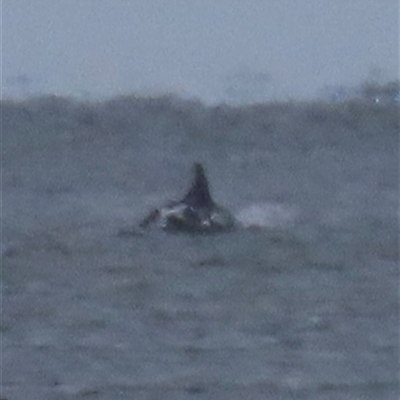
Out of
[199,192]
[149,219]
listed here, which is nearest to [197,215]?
[199,192]

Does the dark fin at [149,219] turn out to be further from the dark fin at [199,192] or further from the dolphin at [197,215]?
the dark fin at [199,192]

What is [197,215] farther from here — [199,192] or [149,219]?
[149,219]

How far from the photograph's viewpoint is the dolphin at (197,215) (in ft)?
91.7

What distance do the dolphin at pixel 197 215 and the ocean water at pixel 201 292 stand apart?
0.20 metres

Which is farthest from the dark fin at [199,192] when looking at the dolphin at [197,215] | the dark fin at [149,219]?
the dark fin at [149,219]

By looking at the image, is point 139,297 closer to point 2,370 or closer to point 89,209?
point 2,370

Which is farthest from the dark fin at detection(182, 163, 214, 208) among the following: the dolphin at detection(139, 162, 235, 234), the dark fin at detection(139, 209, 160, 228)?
the dark fin at detection(139, 209, 160, 228)

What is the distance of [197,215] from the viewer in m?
29.9

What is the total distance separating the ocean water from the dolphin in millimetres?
200

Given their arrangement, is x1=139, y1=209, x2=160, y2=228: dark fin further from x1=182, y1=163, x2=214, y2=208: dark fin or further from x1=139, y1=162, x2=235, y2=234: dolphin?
x1=182, y1=163, x2=214, y2=208: dark fin

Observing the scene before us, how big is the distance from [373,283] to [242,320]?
455 centimetres

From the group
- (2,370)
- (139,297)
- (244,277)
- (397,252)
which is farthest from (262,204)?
(2,370)

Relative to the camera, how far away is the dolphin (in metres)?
28.0

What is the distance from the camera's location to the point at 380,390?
588 inches
